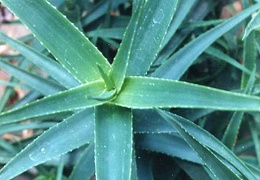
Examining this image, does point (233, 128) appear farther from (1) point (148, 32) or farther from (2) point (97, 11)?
(2) point (97, 11)

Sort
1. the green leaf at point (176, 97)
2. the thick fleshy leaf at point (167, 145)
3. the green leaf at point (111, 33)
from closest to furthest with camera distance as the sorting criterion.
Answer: the green leaf at point (176, 97)
the thick fleshy leaf at point (167, 145)
the green leaf at point (111, 33)

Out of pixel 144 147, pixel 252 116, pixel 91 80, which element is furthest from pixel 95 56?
pixel 252 116

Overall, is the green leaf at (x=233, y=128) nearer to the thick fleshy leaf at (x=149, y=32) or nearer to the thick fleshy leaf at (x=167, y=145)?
the thick fleshy leaf at (x=167, y=145)

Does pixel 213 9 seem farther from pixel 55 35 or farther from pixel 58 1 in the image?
pixel 55 35

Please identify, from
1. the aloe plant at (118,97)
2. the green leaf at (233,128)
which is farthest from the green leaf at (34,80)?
the green leaf at (233,128)

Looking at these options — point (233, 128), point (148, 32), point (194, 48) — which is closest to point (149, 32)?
point (148, 32)
